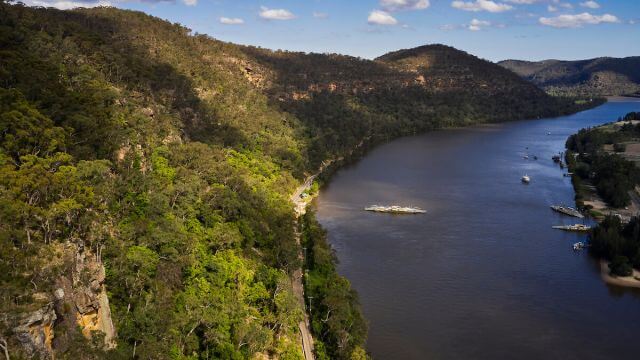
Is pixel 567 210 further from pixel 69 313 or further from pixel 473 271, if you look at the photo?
pixel 69 313

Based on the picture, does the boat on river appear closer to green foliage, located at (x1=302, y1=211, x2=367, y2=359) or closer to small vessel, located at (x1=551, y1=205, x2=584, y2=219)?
small vessel, located at (x1=551, y1=205, x2=584, y2=219)

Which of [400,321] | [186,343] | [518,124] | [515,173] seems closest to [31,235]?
[186,343]

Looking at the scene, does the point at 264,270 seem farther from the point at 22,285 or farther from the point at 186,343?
the point at 22,285

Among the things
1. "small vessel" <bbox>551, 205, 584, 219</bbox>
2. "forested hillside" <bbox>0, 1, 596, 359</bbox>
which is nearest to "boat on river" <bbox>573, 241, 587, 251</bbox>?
"small vessel" <bbox>551, 205, 584, 219</bbox>

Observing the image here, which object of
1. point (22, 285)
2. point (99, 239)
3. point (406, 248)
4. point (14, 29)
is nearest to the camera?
point (22, 285)

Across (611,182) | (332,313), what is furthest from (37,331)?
(611,182)
